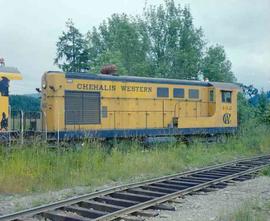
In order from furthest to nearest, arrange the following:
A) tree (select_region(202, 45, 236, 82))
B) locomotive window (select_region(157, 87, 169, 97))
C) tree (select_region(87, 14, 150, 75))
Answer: tree (select_region(202, 45, 236, 82)), tree (select_region(87, 14, 150, 75)), locomotive window (select_region(157, 87, 169, 97))

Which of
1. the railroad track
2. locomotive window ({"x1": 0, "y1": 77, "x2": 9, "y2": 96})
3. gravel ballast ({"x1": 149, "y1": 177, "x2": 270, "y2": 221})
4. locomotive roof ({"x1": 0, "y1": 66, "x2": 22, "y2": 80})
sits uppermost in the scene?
locomotive roof ({"x1": 0, "y1": 66, "x2": 22, "y2": 80})

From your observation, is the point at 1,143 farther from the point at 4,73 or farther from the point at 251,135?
the point at 251,135

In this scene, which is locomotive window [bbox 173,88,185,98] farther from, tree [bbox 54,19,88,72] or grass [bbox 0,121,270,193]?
tree [bbox 54,19,88,72]

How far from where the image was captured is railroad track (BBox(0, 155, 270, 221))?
696cm

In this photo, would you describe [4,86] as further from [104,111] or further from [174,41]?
[174,41]

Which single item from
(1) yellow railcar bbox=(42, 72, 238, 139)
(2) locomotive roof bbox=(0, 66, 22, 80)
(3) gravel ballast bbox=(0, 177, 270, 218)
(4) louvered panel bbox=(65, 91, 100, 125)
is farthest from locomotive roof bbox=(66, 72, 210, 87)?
(3) gravel ballast bbox=(0, 177, 270, 218)

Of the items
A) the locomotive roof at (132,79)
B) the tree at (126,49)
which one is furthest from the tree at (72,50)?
the locomotive roof at (132,79)

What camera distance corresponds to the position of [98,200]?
8211 mm

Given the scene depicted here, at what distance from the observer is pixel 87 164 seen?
11.6 metres

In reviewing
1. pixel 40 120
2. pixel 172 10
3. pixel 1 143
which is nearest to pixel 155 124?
pixel 40 120

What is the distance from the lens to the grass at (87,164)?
963 cm

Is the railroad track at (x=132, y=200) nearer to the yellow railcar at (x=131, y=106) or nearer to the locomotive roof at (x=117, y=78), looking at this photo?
the yellow railcar at (x=131, y=106)

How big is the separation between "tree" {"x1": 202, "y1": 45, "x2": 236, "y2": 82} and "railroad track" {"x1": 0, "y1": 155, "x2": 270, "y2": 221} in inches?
861

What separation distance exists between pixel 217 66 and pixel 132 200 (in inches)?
1037
